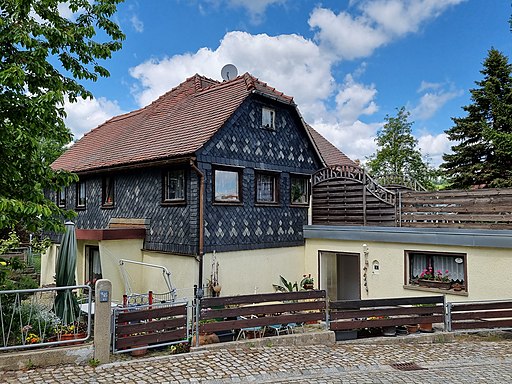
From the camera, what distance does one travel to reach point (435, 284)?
38.7ft

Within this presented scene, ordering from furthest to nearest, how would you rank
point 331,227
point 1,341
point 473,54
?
point 473,54
point 331,227
point 1,341

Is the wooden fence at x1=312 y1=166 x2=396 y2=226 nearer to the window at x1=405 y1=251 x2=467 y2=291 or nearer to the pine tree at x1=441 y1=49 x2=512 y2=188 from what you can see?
the window at x1=405 y1=251 x2=467 y2=291

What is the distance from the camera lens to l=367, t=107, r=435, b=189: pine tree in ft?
105

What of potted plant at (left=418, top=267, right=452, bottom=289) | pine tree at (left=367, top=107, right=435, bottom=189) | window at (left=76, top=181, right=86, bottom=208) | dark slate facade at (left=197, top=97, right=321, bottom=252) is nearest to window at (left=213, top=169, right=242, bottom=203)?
dark slate facade at (left=197, top=97, right=321, bottom=252)

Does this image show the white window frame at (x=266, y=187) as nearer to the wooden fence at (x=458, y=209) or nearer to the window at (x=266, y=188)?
the window at (x=266, y=188)

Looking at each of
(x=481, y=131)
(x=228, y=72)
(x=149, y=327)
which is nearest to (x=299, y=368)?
(x=149, y=327)

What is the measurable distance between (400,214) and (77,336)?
9.50 m

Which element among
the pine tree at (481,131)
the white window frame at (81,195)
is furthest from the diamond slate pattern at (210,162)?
the pine tree at (481,131)

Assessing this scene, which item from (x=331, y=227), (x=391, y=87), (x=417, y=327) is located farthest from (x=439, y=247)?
(x=391, y=87)

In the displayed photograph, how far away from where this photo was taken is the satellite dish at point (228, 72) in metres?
16.5

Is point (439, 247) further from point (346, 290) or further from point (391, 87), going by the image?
point (391, 87)

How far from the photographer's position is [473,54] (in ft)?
70.6

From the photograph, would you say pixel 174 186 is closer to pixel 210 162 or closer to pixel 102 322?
pixel 210 162

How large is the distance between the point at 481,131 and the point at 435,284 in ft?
40.3
